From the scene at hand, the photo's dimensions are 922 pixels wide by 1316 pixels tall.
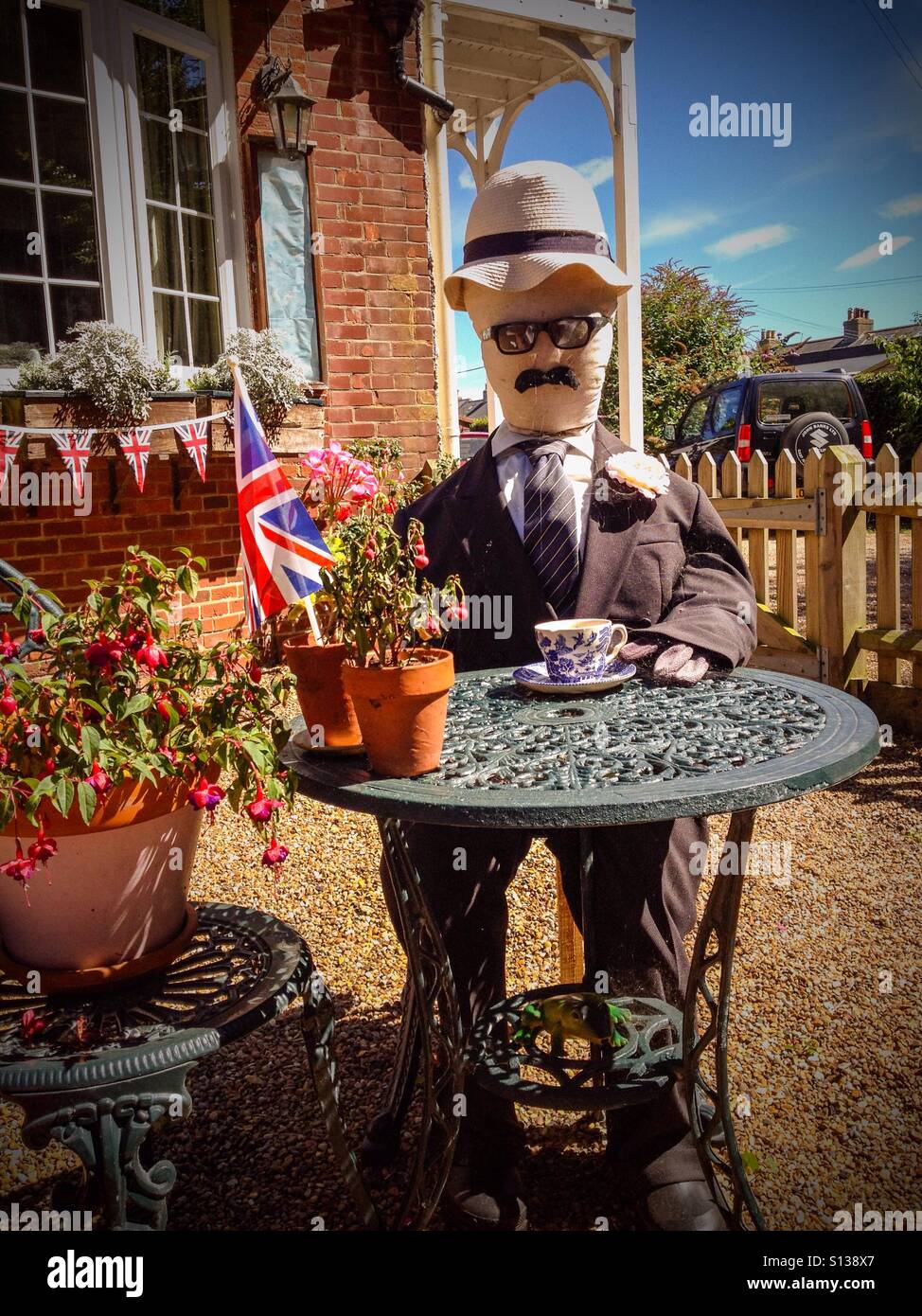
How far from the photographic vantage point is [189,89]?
510cm

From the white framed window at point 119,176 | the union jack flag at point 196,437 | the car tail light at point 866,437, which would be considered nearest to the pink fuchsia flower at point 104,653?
the union jack flag at point 196,437

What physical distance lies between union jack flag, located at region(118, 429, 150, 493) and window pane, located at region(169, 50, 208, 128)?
192 cm

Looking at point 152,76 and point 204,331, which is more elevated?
point 152,76

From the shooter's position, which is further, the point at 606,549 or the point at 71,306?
the point at 71,306

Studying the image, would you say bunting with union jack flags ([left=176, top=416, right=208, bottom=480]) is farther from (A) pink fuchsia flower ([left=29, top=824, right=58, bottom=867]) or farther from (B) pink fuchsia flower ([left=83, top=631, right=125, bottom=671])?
(A) pink fuchsia flower ([left=29, top=824, right=58, bottom=867])

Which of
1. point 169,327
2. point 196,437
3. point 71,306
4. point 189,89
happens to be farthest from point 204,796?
point 189,89

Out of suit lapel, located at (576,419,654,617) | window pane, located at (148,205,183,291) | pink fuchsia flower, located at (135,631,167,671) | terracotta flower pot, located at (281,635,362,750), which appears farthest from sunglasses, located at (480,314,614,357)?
window pane, located at (148,205,183,291)

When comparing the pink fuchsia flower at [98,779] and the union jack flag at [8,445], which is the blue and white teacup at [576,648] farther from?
the union jack flag at [8,445]

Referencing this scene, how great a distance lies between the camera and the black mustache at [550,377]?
2.21m

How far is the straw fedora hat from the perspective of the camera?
6.91 feet

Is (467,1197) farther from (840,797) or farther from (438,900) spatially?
(840,797)

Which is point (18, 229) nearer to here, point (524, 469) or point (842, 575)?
point (524, 469)

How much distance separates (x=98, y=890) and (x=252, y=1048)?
4.01ft

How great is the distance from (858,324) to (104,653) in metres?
37.1
